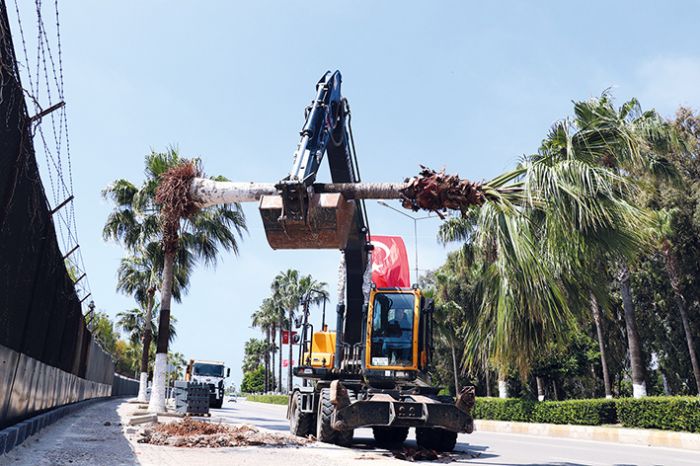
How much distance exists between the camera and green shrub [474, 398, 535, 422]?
79.3 feet

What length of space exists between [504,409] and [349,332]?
1578 cm

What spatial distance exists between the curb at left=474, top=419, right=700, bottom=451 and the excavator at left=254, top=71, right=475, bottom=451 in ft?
24.6

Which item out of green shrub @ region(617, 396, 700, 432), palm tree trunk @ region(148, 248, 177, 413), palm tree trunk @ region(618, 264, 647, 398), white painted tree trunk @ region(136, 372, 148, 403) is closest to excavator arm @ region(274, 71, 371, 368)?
palm tree trunk @ region(148, 248, 177, 413)

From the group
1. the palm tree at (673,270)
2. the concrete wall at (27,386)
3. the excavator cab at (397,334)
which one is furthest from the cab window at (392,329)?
the palm tree at (673,270)

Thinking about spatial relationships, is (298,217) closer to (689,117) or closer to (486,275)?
(486,275)

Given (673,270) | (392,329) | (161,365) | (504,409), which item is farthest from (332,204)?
(673,270)

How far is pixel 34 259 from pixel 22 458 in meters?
2.73

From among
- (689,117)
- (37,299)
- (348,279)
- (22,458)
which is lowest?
(22,458)

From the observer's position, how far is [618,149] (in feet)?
29.9

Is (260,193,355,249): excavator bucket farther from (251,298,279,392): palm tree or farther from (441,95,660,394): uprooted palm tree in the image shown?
(251,298,279,392): palm tree

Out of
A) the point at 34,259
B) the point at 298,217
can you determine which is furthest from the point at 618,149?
the point at 34,259

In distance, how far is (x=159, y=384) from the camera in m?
17.5

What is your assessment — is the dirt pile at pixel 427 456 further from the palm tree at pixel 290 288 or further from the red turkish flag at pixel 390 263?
the palm tree at pixel 290 288

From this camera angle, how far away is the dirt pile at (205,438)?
10016mm
